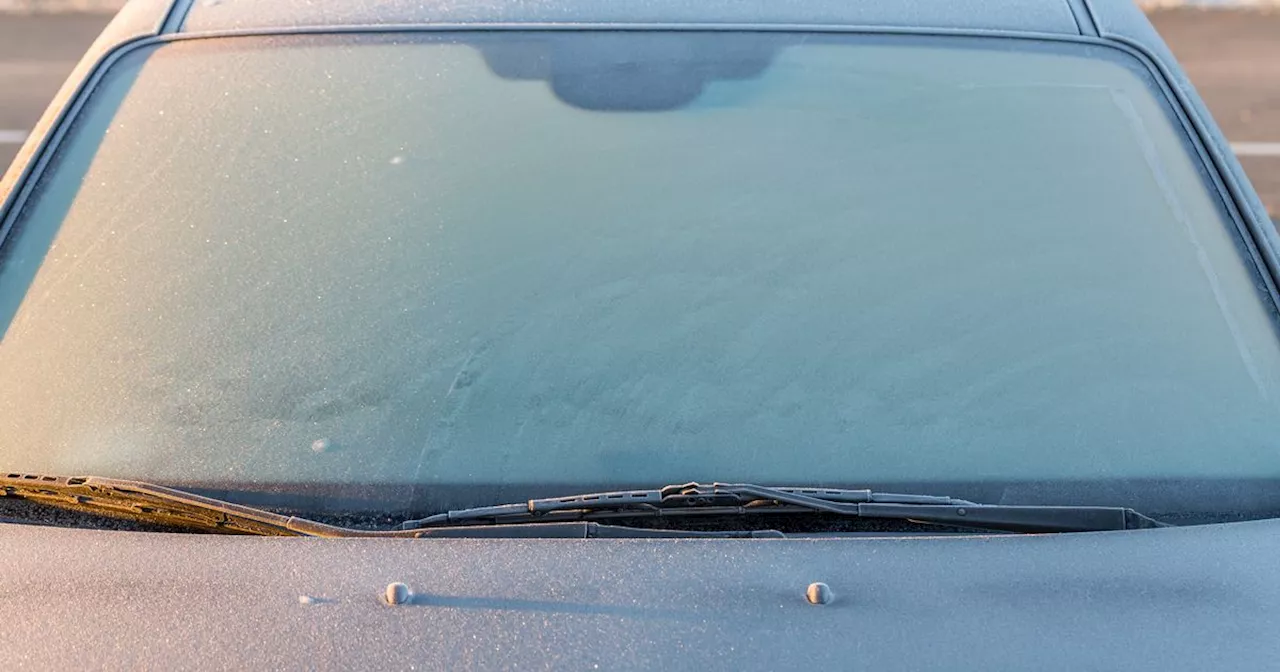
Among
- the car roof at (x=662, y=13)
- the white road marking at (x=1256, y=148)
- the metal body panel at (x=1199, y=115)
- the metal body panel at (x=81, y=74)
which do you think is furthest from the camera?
the white road marking at (x=1256, y=148)

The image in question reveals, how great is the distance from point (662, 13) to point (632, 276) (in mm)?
666

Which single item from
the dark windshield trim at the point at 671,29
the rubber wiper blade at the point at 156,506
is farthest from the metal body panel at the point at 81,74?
the rubber wiper blade at the point at 156,506

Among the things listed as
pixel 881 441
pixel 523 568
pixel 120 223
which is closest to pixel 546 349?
pixel 523 568

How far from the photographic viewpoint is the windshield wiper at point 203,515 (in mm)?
1537

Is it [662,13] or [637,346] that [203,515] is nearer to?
[637,346]

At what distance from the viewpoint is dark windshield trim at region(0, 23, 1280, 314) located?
6.32ft

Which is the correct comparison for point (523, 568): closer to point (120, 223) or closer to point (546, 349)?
point (546, 349)

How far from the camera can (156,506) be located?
62.0 inches

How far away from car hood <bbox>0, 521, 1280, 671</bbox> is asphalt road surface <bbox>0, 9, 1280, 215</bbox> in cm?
400

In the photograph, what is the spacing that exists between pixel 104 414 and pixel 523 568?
677mm

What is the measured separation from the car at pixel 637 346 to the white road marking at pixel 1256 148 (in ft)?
11.2

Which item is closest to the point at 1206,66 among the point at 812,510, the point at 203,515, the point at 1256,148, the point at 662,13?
the point at 1256,148

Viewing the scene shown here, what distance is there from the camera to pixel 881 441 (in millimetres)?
1610

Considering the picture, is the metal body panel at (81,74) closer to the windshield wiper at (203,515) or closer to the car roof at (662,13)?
the car roof at (662,13)
